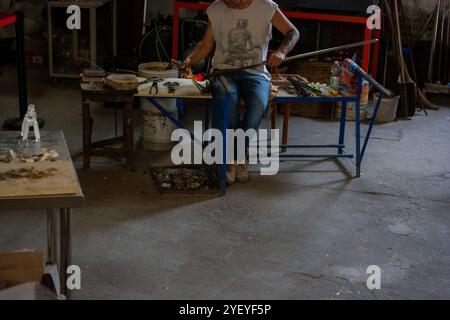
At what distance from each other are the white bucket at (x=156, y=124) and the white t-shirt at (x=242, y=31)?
61 cm

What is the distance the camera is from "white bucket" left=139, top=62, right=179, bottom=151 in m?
5.21

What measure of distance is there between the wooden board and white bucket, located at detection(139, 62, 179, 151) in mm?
2437

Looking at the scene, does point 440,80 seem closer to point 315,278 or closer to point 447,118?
point 447,118

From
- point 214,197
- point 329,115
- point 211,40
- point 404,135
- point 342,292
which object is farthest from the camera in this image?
point 329,115

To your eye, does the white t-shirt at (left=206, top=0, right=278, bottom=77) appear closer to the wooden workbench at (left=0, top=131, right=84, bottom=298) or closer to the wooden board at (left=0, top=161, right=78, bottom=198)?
the wooden workbench at (left=0, top=131, right=84, bottom=298)

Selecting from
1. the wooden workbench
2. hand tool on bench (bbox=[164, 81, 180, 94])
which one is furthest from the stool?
the wooden workbench

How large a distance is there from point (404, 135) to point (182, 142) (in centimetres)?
198

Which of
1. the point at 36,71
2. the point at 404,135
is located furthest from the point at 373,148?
the point at 36,71

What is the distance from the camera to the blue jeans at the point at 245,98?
462 cm

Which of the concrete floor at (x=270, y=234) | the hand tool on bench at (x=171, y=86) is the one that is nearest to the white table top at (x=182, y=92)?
the hand tool on bench at (x=171, y=86)

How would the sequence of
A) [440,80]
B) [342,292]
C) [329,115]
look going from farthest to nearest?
[440,80], [329,115], [342,292]

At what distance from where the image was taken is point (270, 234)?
3934 millimetres

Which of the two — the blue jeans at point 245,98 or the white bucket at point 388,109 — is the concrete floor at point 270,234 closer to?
the blue jeans at point 245,98

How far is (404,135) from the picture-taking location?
20.0ft
